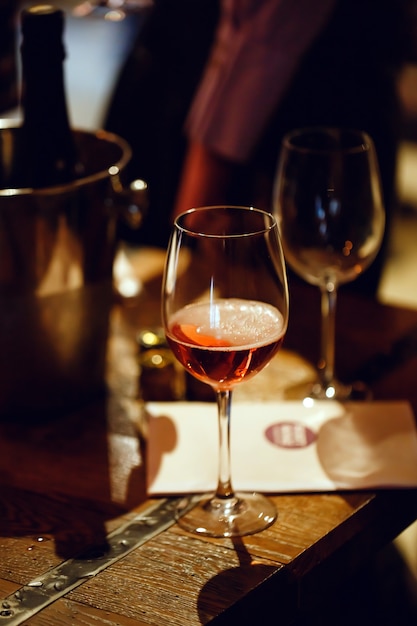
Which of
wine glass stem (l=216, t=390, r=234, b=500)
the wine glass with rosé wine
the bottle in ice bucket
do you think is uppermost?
the bottle in ice bucket

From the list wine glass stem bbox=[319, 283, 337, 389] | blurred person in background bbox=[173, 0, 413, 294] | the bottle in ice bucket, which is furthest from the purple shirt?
wine glass stem bbox=[319, 283, 337, 389]

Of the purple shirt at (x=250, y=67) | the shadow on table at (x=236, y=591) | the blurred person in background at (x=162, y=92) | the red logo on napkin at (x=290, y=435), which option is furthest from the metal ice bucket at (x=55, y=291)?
the blurred person in background at (x=162, y=92)

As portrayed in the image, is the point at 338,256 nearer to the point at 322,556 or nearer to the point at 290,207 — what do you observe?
the point at 290,207

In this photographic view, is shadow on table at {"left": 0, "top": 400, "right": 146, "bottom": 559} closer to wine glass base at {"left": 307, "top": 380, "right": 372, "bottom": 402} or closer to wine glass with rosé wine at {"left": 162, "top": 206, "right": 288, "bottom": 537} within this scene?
wine glass with rosé wine at {"left": 162, "top": 206, "right": 288, "bottom": 537}

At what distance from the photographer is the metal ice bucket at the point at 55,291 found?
0.99 meters

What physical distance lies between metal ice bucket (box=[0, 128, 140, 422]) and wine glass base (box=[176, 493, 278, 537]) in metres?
0.25

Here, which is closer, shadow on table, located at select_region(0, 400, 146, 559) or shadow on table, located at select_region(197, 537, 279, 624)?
shadow on table, located at select_region(197, 537, 279, 624)

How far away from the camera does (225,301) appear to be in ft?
2.73

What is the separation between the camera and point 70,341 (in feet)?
3.45

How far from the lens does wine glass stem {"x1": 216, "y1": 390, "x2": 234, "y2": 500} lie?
855mm

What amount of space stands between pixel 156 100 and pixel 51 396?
145cm

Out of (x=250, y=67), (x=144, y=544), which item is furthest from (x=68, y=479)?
(x=250, y=67)

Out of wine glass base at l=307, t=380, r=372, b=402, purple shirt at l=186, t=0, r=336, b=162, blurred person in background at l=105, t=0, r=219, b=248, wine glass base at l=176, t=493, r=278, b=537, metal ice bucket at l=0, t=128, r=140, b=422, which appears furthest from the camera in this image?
blurred person in background at l=105, t=0, r=219, b=248

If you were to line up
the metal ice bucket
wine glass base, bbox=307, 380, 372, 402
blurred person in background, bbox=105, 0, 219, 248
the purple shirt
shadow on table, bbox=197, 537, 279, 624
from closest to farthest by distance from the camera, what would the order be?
shadow on table, bbox=197, 537, 279, 624
the metal ice bucket
wine glass base, bbox=307, 380, 372, 402
the purple shirt
blurred person in background, bbox=105, 0, 219, 248
